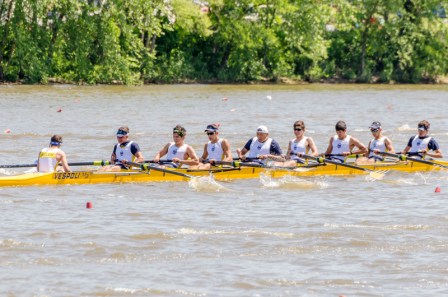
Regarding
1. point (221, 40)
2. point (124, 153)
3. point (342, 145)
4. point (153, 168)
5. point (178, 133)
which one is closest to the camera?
point (153, 168)

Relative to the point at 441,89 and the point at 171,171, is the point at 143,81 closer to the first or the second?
the point at 441,89

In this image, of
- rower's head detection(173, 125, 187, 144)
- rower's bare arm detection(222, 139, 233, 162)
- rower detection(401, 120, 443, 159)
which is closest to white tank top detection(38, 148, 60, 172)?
rower's head detection(173, 125, 187, 144)

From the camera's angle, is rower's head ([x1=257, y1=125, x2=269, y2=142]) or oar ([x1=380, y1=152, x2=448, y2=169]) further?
oar ([x1=380, y1=152, x2=448, y2=169])

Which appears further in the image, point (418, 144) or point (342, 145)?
point (418, 144)

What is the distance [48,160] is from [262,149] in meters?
5.11

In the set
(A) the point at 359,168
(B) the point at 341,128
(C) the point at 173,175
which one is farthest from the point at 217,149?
(A) the point at 359,168

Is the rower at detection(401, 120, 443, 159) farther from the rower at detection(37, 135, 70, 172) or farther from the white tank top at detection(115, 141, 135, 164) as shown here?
the rower at detection(37, 135, 70, 172)

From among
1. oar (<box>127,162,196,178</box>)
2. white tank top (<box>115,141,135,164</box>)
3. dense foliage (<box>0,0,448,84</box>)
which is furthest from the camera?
dense foliage (<box>0,0,448,84</box>)

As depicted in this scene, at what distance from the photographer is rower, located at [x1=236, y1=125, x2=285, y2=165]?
23.7 metres

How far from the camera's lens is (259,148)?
78.8 feet

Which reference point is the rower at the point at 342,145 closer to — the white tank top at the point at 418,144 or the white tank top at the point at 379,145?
the white tank top at the point at 379,145

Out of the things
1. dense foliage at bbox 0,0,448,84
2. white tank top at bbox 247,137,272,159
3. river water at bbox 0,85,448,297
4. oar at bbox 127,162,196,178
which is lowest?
river water at bbox 0,85,448,297

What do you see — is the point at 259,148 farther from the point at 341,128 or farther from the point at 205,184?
the point at 205,184

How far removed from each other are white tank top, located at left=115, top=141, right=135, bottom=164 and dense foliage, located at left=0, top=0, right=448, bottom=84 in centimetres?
3640
